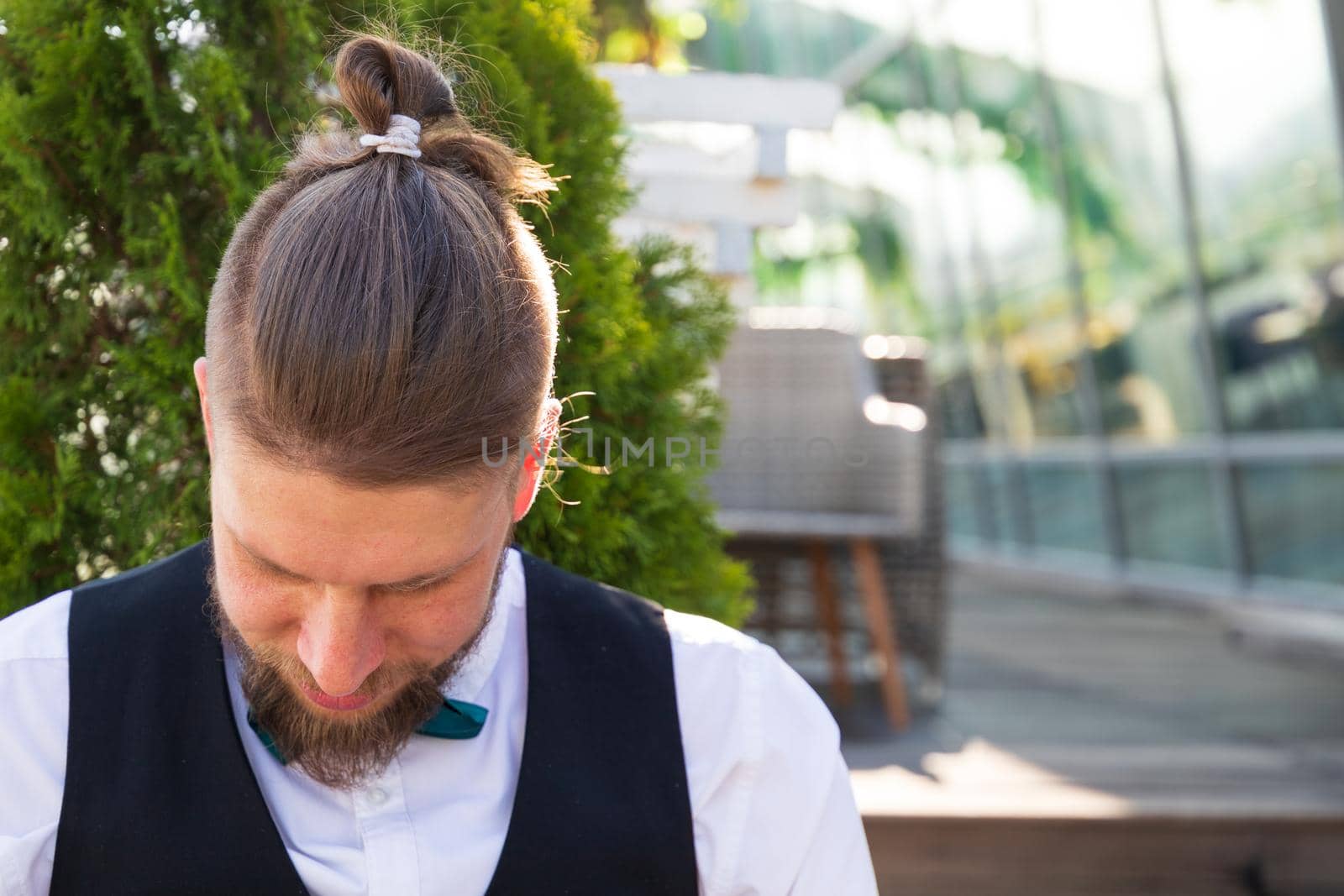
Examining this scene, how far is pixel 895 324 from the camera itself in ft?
35.7

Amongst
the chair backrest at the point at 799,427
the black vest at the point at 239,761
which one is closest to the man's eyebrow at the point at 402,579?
the black vest at the point at 239,761

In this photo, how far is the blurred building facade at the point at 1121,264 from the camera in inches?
191

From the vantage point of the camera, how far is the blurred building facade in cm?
486

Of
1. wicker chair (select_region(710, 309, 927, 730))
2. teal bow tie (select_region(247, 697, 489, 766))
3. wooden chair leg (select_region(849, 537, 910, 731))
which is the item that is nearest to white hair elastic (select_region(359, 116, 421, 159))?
teal bow tie (select_region(247, 697, 489, 766))

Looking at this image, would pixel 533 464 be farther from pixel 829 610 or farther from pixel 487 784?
pixel 829 610

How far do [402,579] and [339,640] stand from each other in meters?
0.07

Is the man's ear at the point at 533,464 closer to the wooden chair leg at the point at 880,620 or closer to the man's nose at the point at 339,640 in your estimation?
the man's nose at the point at 339,640

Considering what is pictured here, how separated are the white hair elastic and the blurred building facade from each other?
6.00 feet

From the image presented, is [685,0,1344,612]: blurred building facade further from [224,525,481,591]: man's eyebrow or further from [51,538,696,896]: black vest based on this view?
[224,525,481,591]: man's eyebrow

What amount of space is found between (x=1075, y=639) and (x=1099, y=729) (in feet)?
6.91

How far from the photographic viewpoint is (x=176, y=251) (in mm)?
1415

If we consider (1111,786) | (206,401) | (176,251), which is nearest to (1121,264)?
(1111,786)

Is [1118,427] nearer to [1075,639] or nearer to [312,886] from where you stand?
[1075,639]

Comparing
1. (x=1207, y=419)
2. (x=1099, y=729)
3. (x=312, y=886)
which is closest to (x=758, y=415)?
(x=1099, y=729)
